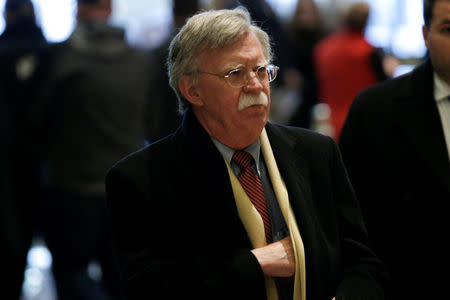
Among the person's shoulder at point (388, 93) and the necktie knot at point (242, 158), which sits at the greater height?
the person's shoulder at point (388, 93)

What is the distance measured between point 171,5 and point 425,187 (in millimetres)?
1975

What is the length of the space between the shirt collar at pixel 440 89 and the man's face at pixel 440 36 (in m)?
0.05

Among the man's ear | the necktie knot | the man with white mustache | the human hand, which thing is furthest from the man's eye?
the human hand

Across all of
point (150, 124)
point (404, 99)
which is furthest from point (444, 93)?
point (150, 124)

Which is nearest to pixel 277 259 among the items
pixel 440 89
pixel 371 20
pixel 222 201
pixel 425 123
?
pixel 222 201

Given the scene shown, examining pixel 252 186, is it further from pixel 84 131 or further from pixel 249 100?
pixel 84 131

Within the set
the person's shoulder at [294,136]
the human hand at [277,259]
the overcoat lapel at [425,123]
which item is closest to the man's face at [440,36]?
the overcoat lapel at [425,123]

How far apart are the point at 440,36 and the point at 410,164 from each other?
1.58 feet

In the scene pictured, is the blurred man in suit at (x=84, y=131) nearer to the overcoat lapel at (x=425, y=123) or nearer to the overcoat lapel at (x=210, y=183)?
the overcoat lapel at (x=425, y=123)

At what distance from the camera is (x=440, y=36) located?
259 centimetres

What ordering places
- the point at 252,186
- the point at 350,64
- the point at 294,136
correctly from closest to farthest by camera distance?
1. the point at 252,186
2. the point at 294,136
3. the point at 350,64

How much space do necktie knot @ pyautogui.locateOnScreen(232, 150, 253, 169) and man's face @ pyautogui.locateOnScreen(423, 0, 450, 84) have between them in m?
0.86

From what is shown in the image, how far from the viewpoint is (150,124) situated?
13.1 ft

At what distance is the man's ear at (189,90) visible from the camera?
2.25 meters
